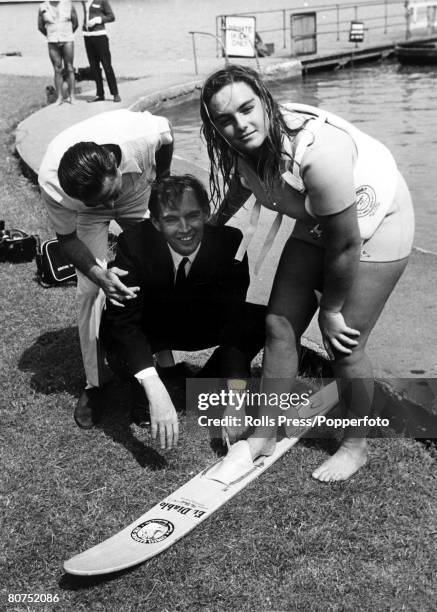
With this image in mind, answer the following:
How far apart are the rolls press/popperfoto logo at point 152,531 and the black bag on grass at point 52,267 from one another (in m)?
2.82

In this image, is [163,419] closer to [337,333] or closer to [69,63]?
[337,333]

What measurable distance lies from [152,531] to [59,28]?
11550mm

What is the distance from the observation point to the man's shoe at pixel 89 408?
12.6 ft

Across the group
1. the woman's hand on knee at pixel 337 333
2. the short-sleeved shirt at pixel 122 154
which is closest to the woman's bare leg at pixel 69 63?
the short-sleeved shirt at pixel 122 154

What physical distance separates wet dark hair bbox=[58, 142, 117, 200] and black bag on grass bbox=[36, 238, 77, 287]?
2211 millimetres

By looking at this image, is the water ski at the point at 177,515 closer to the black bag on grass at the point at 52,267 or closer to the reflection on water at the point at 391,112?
the black bag on grass at the point at 52,267

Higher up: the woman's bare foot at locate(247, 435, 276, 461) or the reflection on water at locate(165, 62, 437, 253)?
the woman's bare foot at locate(247, 435, 276, 461)

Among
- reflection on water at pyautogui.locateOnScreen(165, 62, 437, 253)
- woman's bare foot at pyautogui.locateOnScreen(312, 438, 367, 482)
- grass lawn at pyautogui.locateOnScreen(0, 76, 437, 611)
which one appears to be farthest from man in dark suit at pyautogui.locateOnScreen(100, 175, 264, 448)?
reflection on water at pyautogui.locateOnScreen(165, 62, 437, 253)

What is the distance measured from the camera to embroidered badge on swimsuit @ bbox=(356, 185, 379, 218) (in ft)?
9.62

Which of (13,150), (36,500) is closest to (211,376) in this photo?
(36,500)

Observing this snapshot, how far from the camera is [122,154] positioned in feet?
12.3

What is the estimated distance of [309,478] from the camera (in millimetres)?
3389

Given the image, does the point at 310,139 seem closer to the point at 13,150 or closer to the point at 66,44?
the point at 13,150

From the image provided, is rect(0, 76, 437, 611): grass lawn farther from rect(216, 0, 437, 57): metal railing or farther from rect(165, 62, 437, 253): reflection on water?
rect(216, 0, 437, 57): metal railing
